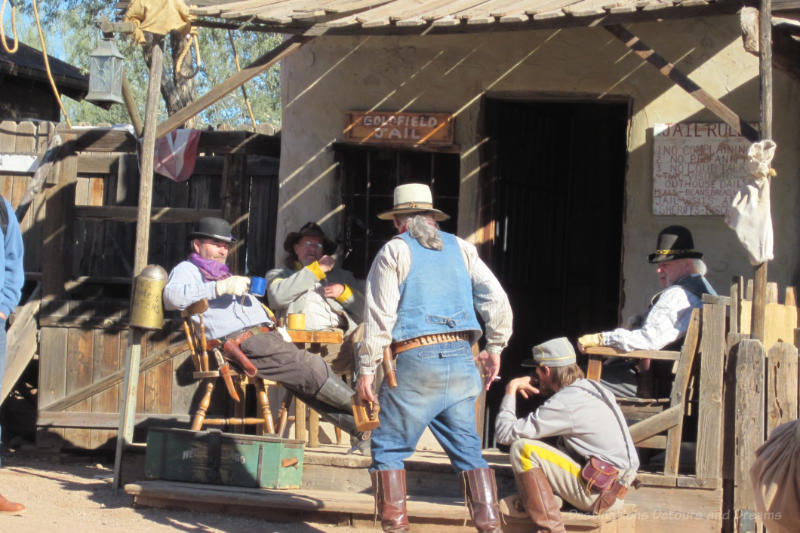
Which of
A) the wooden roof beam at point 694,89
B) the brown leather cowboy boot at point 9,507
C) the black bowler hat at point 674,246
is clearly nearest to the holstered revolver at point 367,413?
the brown leather cowboy boot at point 9,507

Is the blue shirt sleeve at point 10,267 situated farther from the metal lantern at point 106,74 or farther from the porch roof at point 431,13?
the porch roof at point 431,13

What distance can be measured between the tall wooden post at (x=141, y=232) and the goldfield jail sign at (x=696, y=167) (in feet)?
11.2

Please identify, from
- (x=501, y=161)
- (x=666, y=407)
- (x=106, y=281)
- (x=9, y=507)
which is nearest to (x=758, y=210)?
(x=666, y=407)

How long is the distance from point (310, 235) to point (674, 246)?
2.65 meters

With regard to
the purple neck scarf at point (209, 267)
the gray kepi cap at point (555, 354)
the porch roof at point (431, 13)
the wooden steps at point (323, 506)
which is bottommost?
the wooden steps at point (323, 506)

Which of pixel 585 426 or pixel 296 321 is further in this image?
pixel 296 321

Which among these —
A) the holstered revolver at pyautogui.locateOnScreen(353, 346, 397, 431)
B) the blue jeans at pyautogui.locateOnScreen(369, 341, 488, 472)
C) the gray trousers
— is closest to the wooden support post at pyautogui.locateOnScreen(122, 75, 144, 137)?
the gray trousers

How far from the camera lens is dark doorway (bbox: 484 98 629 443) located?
871 cm

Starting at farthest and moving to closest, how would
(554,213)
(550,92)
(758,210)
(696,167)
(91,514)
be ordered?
(554,213) → (550,92) → (696,167) → (91,514) → (758,210)

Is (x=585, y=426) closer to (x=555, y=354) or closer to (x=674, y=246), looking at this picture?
(x=555, y=354)

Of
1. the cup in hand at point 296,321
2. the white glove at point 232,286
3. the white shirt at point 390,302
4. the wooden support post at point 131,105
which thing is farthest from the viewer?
the cup in hand at point 296,321

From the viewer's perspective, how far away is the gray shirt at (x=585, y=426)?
18.6 ft

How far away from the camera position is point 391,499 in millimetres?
5438

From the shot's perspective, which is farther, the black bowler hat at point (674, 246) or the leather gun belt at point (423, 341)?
the black bowler hat at point (674, 246)
